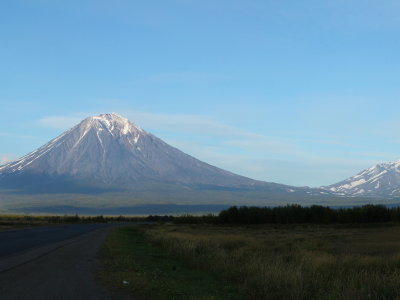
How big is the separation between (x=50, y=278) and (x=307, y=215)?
73.0m

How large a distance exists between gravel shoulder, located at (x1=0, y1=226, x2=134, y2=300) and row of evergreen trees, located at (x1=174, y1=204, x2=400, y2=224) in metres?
63.1

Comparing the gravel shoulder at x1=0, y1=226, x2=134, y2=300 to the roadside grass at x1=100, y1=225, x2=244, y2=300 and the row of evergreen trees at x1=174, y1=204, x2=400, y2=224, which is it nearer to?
the roadside grass at x1=100, y1=225, x2=244, y2=300

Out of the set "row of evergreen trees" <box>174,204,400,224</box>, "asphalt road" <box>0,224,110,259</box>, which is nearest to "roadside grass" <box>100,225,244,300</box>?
"asphalt road" <box>0,224,110,259</box>

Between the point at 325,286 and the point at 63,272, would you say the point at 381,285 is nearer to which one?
the point at 325,286

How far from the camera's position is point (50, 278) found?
40.0ft

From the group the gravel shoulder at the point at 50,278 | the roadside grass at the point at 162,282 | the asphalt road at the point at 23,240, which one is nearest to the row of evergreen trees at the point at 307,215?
the asphalt road at the point at 23,240

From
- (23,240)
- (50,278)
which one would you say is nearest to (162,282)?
(50,278)

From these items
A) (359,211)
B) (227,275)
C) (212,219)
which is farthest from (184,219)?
(227,275)

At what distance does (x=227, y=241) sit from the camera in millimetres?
26859

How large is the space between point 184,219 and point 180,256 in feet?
258

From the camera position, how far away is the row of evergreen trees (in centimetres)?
7031

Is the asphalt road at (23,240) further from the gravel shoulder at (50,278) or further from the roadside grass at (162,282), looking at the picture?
the roadside grass at (162,282)

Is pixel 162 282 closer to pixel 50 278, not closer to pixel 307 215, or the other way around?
pixel 50 278

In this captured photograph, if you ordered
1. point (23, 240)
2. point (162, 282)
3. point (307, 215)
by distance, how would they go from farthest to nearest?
point (307, 215) → point (23, 240) → point (162, 282)
